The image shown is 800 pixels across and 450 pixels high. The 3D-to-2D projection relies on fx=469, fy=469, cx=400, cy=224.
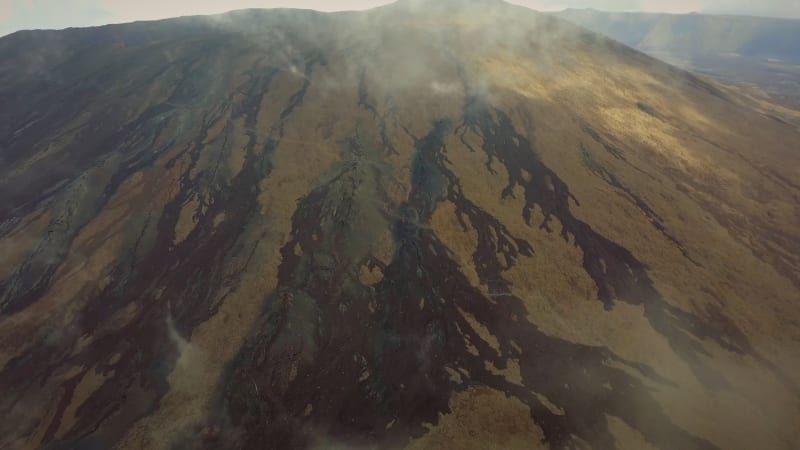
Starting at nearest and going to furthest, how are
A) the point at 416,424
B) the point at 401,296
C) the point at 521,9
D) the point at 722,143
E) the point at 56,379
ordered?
the point at 416,424 → the point at 56,379 → the point at 401,296 → the point at 722,143 → the point at 521,9

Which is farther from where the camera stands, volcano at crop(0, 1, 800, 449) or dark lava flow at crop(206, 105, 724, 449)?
volcano at crop(0, 1, 800, 449)

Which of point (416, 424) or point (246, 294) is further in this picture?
point (246, 294)

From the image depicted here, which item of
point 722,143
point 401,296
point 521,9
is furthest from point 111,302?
point 521,9

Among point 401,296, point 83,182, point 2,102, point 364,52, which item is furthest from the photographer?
point 2,102

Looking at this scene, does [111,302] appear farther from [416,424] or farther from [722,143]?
[722,143]

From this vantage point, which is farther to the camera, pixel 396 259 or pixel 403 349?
pixel 396 259

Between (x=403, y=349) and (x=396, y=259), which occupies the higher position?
(x=396, y=259)

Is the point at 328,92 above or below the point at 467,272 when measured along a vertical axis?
above

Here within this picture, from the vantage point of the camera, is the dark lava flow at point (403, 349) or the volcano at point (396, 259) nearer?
the dark lava flow at point (403, 349)
